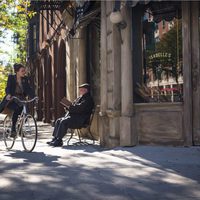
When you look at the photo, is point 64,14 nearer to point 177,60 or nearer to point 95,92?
point 95,92

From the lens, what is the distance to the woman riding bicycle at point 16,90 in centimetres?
923

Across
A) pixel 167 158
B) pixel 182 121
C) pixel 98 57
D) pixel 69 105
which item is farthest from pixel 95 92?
pixel 167 158

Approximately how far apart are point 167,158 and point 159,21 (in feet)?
11.3

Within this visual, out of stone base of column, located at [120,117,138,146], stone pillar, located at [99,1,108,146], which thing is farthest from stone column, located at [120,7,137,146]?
stone pillar, located at [99,1,108,146]

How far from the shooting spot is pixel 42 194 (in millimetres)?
5039

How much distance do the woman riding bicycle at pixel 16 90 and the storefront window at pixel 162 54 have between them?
96.3 inches

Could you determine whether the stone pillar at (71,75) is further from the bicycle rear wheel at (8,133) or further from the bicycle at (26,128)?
the bicycle at (26,128)

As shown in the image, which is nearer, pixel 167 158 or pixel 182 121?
pixel 167 158

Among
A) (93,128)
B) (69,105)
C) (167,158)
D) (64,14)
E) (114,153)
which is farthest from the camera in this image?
(64,14)

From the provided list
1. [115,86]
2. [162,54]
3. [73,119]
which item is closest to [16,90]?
[73,119]

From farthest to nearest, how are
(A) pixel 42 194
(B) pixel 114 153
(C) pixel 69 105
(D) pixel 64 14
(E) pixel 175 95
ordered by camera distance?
(D) pixel 64 14 → (C) pixel 69 105 → (E) pixel 175 95 → (B) pixel 114 153 → (A) pixel 42 194

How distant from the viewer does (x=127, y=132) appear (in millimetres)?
9172

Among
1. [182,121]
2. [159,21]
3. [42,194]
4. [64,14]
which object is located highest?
[64,14]

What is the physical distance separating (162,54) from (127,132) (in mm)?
1973
